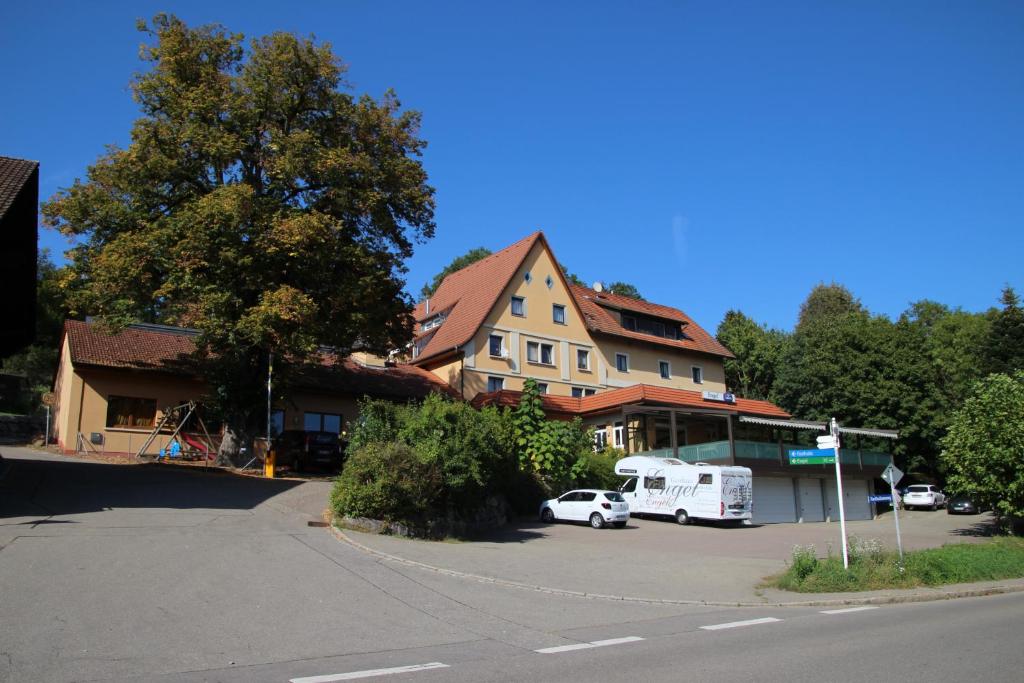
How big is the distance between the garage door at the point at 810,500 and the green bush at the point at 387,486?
80.6 feet

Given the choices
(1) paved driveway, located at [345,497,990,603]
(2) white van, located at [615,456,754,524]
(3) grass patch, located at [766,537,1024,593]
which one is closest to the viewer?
(1) paved driveway, located at [345,497,990,603]

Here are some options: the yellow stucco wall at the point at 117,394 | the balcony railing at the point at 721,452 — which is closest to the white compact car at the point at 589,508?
the balcony railing at the point at 721,452

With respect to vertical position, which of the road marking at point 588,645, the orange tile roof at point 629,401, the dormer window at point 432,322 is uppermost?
the dormer window at point 432,322

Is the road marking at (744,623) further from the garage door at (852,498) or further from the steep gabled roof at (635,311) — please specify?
the steep gabled roof at (635,311)

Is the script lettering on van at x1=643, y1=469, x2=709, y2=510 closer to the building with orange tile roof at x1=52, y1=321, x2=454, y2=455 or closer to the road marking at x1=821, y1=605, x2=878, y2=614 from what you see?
the building with orange tile roof at x1=52, y1=321, x2=454, y2=455

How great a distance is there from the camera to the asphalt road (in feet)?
26.9

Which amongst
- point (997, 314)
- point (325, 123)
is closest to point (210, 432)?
point (325, 123)

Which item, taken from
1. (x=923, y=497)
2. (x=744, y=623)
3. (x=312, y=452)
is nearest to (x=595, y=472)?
(x=312, y=452)

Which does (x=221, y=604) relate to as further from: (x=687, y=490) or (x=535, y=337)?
(x=535, y=337)

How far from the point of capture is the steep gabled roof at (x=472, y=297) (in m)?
42.9

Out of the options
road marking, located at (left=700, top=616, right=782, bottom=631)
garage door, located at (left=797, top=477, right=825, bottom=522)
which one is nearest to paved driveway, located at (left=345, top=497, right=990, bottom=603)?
road marking, located at (left=700, top=616, right=782, bottom=631)

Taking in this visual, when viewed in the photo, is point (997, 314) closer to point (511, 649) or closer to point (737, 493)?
point (737, 493)

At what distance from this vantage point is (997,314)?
4381 cm

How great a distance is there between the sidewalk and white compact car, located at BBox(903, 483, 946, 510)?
2225cm
